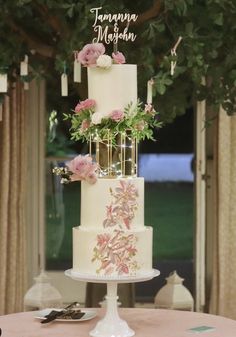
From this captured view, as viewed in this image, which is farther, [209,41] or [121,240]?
[209,41]

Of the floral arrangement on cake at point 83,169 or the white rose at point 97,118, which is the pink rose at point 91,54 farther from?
the floral arrangement on cake at point 83,169

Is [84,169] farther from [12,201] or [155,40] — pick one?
[12,201]

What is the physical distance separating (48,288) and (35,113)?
132 cm

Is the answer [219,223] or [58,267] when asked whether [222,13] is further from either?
[58,267]

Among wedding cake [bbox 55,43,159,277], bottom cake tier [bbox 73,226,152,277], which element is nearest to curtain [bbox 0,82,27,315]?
wedding cake [bbox 55,43,159,277]

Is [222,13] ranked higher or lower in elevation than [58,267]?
higher

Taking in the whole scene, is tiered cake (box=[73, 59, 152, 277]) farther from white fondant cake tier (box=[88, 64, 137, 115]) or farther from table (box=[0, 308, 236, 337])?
table (box=[0, 308, 236, 337])

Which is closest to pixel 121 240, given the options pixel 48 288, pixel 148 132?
pixel 148 132

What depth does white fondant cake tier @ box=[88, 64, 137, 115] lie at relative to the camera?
2.69 metres

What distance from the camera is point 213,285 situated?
5.12 metres

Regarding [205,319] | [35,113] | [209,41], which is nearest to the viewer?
[205,319]

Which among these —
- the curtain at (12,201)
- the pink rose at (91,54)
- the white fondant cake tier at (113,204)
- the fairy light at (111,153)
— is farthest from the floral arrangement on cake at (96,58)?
the curtain at (12,201)

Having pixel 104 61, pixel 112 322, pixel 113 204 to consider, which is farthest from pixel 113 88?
pixel 112 322

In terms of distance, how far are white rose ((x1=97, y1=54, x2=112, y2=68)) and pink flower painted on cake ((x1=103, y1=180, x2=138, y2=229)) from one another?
0.40 metres
